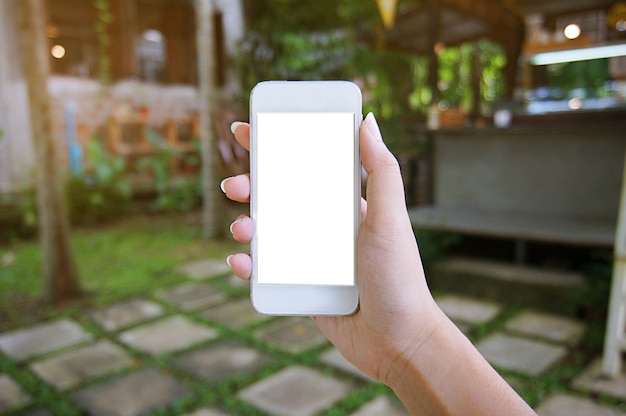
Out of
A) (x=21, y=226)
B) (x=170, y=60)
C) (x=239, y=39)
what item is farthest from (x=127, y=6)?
(x=21, y=226)

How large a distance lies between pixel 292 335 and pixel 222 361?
54 cm

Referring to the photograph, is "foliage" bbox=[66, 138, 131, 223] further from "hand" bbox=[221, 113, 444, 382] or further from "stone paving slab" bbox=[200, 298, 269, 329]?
"hand" bbox=[221, 113, 444, 382]

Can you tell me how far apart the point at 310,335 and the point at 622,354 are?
1.85 metres

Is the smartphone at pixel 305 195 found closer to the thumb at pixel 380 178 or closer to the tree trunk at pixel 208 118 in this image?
the thumb at pixel 380 178

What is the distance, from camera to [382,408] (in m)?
2.46

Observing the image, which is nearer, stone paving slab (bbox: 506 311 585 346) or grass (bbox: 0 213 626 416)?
grass (bbox: 0 213 626 416)

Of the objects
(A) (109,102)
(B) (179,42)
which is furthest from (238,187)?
(B) (179,42)

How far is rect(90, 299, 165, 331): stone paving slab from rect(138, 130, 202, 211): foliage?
11.1 ft

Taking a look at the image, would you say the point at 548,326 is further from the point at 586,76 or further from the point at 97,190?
the point at 586,76

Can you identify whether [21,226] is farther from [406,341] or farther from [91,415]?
[406,341]

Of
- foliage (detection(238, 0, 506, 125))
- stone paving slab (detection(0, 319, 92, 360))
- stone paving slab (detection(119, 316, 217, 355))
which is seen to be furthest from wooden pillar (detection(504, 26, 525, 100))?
stone paving slab (detection(0, 319, 92, 360))

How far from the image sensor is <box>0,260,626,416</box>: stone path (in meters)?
2.50

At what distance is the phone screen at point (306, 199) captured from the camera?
3.32ft

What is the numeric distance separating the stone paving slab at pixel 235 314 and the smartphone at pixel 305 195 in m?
2.56
